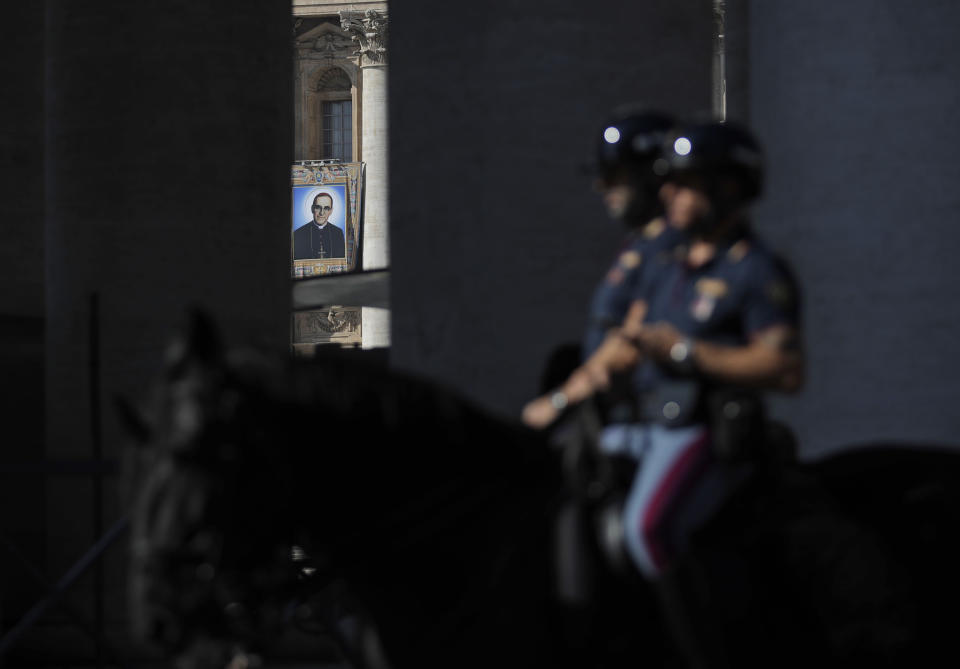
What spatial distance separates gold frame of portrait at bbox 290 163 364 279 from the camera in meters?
59.2

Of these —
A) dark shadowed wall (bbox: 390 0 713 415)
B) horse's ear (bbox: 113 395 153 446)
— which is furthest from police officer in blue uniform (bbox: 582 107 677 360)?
dark shadowed wall (bbox: 390 0 713 415)

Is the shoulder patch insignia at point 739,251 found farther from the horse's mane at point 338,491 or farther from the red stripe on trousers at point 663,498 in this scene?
the horse's mane at point 338,491

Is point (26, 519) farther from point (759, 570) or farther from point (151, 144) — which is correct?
point (759, 570)

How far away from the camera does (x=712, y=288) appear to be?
473 centimetres

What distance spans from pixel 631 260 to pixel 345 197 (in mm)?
55745

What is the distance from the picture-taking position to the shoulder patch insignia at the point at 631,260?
5.14 meters

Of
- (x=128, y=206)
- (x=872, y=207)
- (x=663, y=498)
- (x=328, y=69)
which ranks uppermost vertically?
(x=328, y=69)

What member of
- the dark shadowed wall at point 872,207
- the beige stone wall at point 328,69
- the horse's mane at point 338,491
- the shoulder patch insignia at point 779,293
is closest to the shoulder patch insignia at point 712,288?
the shoulder patch insignia at point 779,293

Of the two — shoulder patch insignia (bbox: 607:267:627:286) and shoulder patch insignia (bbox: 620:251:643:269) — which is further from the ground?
shoulder patch insignia (bbox: 620:251:643:269)

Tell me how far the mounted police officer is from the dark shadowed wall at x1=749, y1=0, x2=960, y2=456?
429 cm

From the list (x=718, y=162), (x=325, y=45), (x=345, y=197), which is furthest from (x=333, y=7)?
(x=718, y=162)

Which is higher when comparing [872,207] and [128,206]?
[128,206]

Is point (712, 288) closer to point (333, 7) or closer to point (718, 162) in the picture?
point (718, 162)

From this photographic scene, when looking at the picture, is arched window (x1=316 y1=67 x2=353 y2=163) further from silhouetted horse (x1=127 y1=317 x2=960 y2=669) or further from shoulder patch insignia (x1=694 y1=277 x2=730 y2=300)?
silhouetted horse (x1=127 y1=317 x2=960 y2=669)
